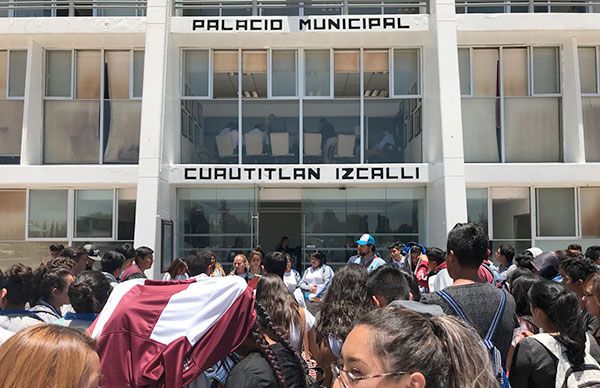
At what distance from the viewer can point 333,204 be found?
15727 millimetres

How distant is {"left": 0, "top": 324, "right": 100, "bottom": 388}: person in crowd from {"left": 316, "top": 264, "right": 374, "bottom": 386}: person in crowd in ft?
8.99

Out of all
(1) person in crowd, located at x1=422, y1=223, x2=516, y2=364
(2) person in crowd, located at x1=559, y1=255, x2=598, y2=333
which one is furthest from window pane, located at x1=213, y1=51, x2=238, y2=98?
(1) person in crowd, located at x1=422, y1=223, x2=516, y2=364

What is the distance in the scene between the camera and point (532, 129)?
15758 mm

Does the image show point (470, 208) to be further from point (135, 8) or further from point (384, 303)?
point (384, 303)

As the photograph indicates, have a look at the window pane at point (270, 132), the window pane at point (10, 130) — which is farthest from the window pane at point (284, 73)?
the window pane at point (10, 130)

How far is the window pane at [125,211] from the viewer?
15758 millimetres

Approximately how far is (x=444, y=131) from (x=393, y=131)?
1815mm

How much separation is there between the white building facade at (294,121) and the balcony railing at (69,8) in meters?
0.10

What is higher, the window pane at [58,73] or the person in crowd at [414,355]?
the window pane at [58,73]

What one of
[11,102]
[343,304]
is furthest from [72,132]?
[343,304]

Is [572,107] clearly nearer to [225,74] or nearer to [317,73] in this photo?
[317,73]

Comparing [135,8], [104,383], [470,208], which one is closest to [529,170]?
[470,208]

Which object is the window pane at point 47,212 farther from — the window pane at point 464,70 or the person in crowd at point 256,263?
the window pane at point 464,70

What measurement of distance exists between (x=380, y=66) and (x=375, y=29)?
1.16 meters
